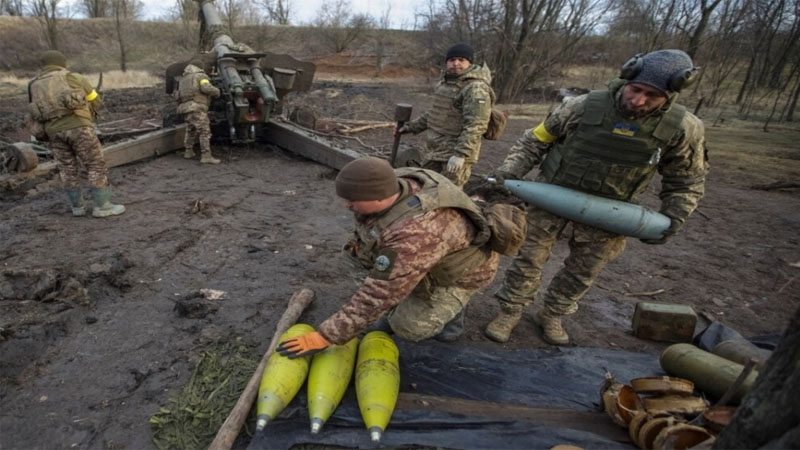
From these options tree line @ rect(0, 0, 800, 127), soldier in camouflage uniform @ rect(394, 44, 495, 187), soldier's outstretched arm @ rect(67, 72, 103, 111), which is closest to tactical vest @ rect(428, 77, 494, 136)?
soldier in camouflage uniform @ rect(394, 44, 495, 187)

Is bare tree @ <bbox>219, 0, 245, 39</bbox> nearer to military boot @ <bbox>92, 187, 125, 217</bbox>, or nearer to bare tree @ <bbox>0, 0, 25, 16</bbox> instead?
bare tree @ <bbox>0, 0, 25, 16</bbox>

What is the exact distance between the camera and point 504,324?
11.0ft

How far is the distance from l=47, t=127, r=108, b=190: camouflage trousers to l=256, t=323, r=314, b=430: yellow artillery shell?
12.4ft

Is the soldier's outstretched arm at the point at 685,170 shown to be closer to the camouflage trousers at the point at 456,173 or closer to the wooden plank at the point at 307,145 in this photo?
the camouflage trousers at the point at 456,173

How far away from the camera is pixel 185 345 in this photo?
3.06m

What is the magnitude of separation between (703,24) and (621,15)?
8.13m

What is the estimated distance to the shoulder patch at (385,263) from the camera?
92.3 inches

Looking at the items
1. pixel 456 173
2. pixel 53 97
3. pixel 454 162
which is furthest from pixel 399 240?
pixel 53 97

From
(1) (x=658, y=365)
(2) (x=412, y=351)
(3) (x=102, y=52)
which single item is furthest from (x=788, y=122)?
(3) (x=102, y=52)

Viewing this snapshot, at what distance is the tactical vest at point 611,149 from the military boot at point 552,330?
97 cm

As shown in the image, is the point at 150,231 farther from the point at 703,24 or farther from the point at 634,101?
the point at 703,24

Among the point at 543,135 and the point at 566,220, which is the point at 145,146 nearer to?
the point at 543,135

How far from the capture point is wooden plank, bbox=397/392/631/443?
2385 millimetres

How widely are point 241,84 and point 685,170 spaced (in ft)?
21.0
